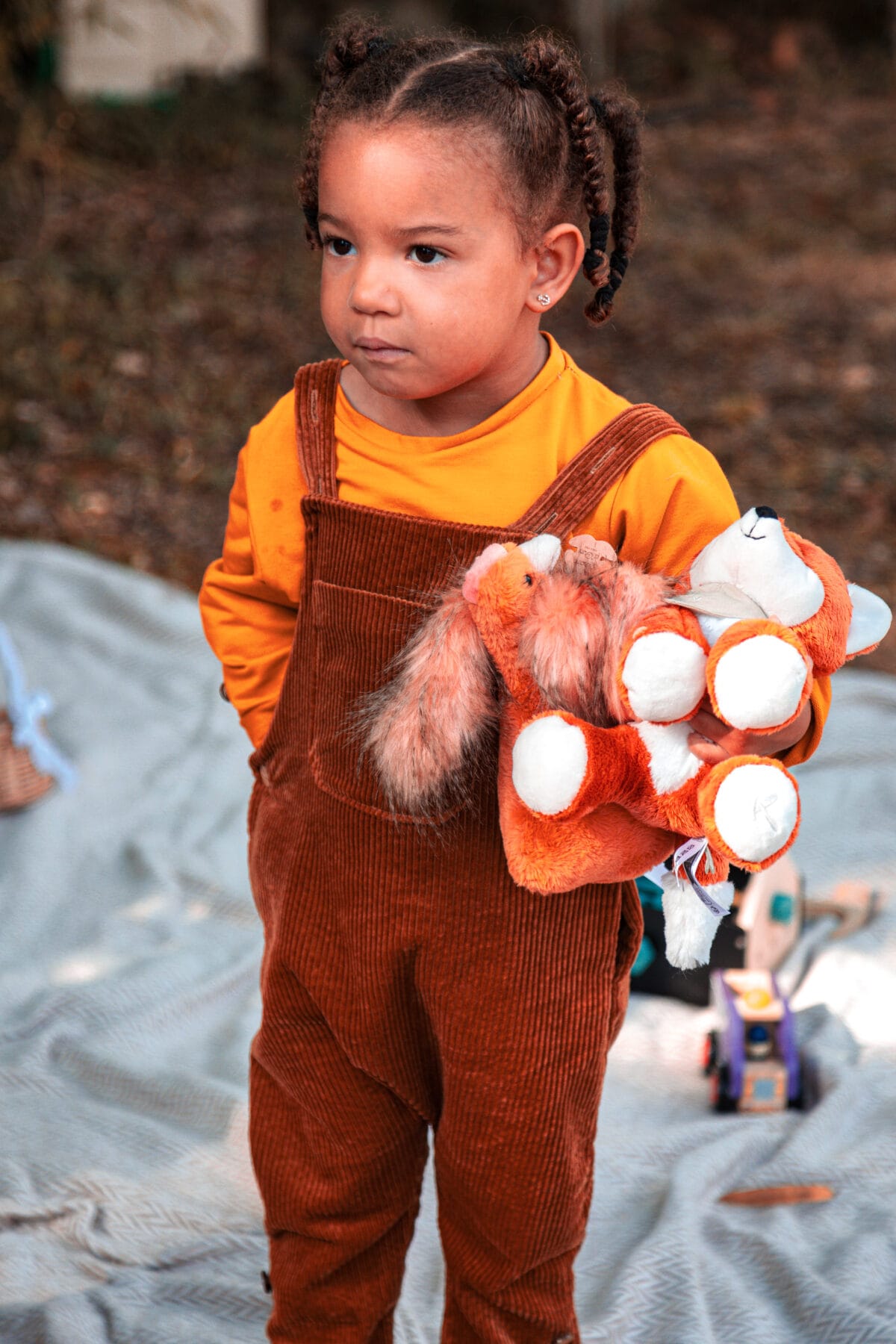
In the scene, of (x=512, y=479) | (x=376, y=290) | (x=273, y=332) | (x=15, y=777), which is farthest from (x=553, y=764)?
(x=273, y=332)

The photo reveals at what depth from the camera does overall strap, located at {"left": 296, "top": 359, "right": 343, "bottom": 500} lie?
118 centimetres

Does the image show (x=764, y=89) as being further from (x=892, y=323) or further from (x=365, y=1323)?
(x=365, y=1323)

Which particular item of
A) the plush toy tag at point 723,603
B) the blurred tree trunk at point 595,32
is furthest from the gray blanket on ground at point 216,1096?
the blurred tree trunk at point 595,32

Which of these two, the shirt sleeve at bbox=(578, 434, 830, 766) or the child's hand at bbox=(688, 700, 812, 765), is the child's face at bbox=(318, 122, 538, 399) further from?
the child's hand at bbox=(688, 700, 812, 765)

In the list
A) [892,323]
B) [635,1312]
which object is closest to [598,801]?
[635,1312]

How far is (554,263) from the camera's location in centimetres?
112

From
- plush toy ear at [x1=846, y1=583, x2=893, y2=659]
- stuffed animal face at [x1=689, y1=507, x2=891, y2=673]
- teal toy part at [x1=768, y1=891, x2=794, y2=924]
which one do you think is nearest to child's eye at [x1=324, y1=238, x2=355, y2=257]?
stuffed animal face at [x1=689, y1=507, x2=891, y2=673]

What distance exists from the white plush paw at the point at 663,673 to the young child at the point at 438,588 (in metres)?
0.05

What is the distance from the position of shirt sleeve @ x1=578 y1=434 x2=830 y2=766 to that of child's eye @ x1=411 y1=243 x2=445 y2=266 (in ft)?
0.78

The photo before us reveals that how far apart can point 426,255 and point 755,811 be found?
504 millimetres

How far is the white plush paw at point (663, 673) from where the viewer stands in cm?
94

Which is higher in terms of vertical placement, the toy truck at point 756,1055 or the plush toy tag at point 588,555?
the plush toy tag at point 588,555

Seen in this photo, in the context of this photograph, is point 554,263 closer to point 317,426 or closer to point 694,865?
point 317,426

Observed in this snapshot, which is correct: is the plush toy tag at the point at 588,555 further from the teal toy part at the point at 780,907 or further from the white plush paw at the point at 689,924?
the teal toy part at the point at 780,907
